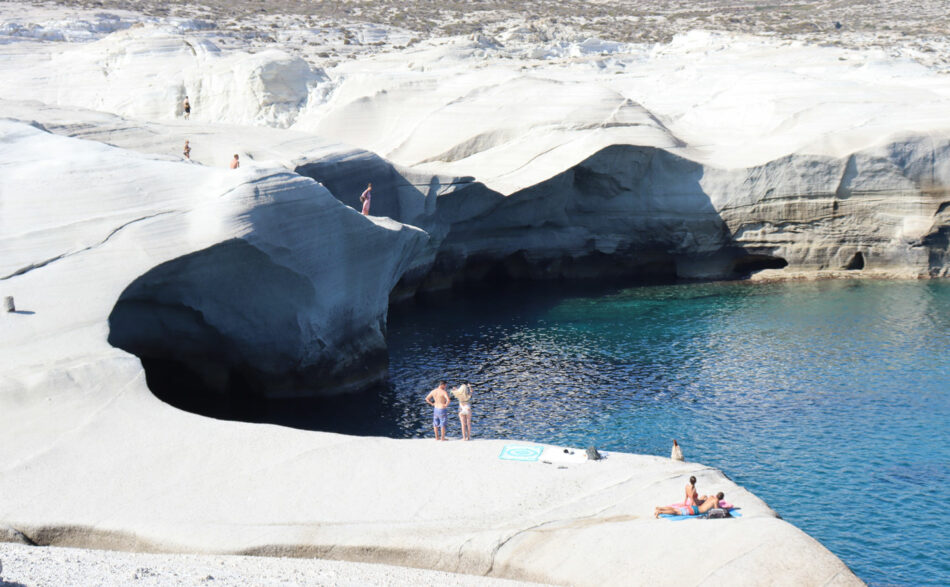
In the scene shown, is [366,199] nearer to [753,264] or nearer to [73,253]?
[73,253]

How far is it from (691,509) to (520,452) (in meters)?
3.56

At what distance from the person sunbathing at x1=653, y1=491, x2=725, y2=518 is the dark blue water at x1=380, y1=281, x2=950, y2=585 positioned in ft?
13.3

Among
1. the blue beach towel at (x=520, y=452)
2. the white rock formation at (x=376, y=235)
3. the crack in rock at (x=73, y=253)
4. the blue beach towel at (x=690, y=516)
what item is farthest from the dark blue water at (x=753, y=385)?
the crack in rock at (x=73, y=253)

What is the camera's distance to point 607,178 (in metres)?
44.0

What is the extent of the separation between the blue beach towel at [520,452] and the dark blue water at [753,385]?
600 centimetres

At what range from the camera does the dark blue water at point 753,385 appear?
21.1 meters

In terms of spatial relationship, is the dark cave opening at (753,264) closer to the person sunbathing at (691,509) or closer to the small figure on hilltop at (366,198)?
the small figure on hilltop at (366,198)

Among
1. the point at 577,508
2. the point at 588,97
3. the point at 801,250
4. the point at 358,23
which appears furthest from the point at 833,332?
the point at 358,23

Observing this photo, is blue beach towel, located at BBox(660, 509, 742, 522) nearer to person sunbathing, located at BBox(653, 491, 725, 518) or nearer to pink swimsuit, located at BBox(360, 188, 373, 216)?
person sunbathing, located at BBox(653, 491, 725, 518)

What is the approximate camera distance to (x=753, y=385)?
2891cm

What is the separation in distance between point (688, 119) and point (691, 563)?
127 ft

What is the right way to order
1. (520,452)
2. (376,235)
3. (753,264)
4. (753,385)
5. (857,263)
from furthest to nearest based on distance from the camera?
(753,264) → (857,263) → (376,235) → (753,385) → (520,452)

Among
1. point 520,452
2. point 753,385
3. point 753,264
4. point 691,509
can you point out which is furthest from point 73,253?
point 753,264

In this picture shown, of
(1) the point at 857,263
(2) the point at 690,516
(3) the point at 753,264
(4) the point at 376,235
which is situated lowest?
(3) the point at 753,264
